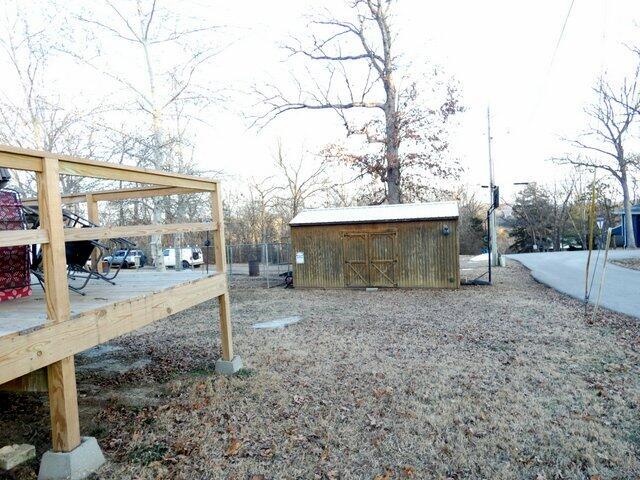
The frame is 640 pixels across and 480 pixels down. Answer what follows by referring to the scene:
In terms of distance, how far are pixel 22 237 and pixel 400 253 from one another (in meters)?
11.6

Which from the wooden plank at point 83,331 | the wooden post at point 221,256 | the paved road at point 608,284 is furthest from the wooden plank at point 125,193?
the paved road at point 608,284

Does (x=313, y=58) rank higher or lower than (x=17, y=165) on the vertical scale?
higher

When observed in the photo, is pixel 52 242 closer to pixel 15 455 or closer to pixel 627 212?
pixel 15 455

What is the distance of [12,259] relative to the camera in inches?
150

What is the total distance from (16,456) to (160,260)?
9.98m

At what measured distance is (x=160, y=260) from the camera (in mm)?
12820

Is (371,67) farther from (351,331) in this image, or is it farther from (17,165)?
(17,165)

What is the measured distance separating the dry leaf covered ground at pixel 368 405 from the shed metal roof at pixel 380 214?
5.93 m

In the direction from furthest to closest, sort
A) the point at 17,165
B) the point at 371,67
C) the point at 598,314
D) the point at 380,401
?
the point at 371,67 < the point at 598,314 < the point at 380,401 < the point at 17,165

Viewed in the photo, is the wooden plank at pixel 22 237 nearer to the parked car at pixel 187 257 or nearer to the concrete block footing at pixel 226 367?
the concrete block footing at pixel 226 367

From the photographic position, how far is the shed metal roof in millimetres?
13188

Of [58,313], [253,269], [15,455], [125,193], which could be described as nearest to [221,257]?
[125,193]

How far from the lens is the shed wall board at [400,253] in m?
13.1

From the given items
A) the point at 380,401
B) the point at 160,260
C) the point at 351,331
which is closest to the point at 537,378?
the point at 380,401
